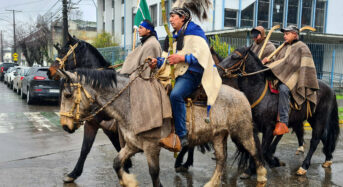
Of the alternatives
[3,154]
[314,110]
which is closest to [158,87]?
[314,110]

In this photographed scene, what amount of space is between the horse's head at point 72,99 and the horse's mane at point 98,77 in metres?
0.07

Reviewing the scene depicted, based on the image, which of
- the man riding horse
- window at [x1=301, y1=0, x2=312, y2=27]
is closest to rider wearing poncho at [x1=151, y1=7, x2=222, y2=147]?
the man riding horse

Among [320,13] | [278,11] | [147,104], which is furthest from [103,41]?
[147,104]

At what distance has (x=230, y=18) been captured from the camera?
23.5 metres

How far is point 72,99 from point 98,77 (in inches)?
16.1

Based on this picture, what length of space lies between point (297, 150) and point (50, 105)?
1186 cm

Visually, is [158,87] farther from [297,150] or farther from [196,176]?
[297,150]

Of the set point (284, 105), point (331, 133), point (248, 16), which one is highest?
point (248, 16)

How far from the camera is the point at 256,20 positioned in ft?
73.5

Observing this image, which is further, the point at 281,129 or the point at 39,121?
the point at 39,121

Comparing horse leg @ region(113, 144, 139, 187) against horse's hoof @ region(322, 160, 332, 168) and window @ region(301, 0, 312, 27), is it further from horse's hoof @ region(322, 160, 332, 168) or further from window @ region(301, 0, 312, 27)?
window @ region(301, 0, 312, 27)

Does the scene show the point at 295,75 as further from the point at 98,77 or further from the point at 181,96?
the point at 98,77

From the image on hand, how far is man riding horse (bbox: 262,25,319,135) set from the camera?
588 centimetres

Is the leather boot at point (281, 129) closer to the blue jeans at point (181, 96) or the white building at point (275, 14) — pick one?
the blue jeans at point (181, 96)
